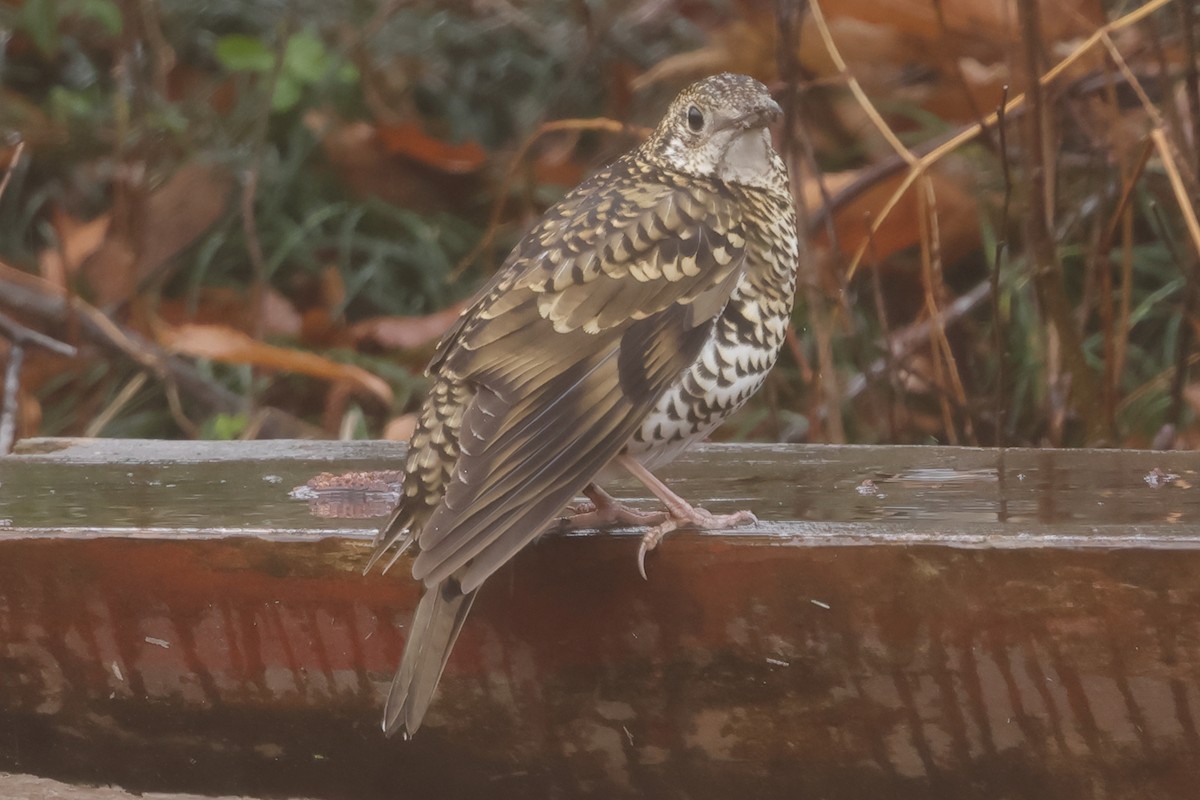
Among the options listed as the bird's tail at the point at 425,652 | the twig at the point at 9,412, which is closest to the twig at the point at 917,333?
the twig at the point at 9,412

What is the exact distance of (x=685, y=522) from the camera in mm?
1665

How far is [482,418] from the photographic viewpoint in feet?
5.17

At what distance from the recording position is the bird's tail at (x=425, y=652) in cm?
149

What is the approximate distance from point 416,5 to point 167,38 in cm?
80

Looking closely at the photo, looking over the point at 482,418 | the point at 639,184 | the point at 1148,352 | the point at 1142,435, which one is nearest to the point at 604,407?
the point at 482,418

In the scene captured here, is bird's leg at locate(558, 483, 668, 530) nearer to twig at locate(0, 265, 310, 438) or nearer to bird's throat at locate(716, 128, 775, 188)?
bird's throat at locate(716, 128, 775, 188)

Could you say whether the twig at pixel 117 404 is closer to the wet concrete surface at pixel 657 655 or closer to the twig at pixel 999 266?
the wet concrete surface at pixel 657 655

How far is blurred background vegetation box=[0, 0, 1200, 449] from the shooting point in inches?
110

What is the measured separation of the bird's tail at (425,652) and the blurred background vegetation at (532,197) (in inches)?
45.9

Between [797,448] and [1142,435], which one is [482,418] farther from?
[1142,435]

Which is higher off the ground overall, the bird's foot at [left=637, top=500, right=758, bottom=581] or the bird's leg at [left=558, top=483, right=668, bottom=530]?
the bird's foot at [left=637, top=500, right=758, bottom=581]

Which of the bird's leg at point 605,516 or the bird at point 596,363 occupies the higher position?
the bird at point 596,363

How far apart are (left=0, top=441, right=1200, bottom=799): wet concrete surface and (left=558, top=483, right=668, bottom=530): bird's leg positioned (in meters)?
0.05

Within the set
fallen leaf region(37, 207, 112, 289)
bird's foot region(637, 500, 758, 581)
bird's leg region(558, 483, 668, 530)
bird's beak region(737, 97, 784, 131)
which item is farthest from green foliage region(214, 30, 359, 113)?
bird's foot region(637, 500, 758, 581)
